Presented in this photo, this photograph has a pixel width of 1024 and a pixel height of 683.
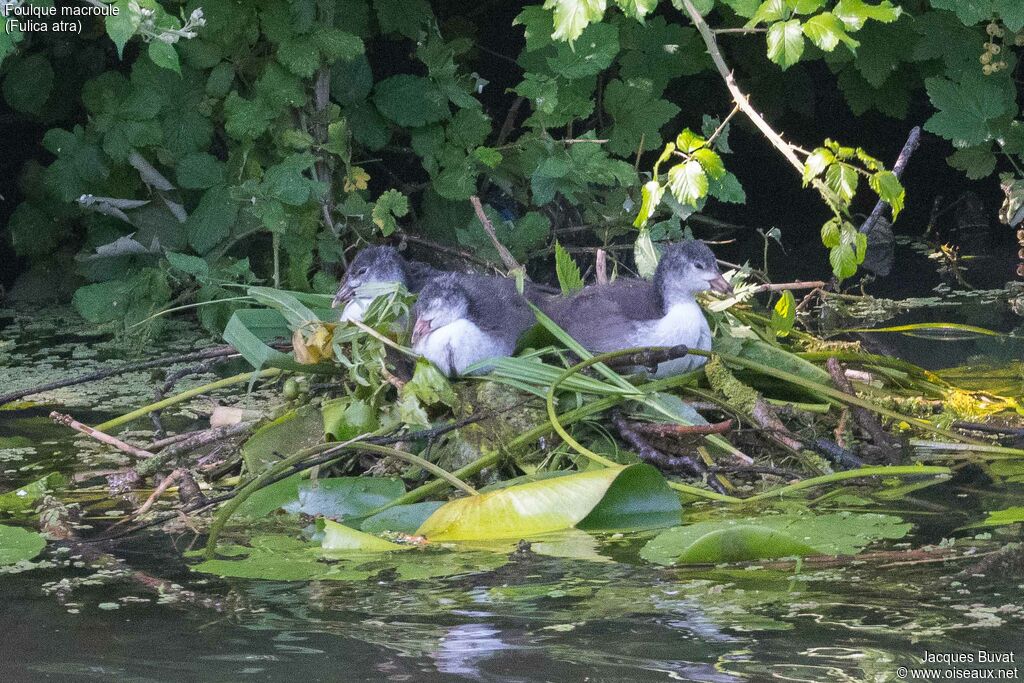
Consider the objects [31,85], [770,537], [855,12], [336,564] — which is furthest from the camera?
[31,85]

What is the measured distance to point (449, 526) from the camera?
347 centimetres

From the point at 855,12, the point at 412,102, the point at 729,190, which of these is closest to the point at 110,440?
the point at 855,12

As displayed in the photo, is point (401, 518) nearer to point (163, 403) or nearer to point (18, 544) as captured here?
point (18, 544)

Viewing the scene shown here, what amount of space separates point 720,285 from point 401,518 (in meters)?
1.51

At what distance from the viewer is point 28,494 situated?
399 centimetres

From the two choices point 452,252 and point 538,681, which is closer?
point 538,681

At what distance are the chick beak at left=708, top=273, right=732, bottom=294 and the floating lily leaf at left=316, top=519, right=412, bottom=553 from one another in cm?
160

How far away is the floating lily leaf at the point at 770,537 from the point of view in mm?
3176

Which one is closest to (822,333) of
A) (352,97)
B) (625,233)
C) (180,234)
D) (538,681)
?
(625,233)

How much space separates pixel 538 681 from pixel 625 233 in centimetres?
416

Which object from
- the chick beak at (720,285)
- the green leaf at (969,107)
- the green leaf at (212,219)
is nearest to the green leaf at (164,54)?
the green leaf at (212,219)

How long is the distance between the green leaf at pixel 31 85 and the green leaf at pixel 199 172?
1270 mm

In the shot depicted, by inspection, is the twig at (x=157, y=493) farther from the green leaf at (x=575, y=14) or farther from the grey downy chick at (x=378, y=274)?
the green leaf at (x=575, y=14)

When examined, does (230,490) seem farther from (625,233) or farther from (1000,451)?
(625,233)
